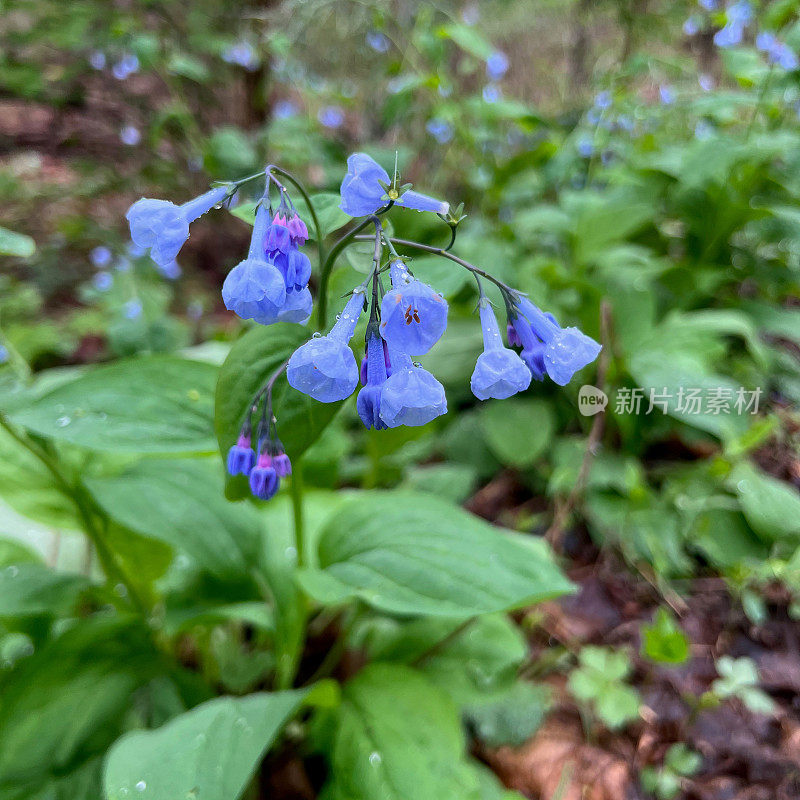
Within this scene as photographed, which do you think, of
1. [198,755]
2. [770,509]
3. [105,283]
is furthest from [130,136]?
[770,509]

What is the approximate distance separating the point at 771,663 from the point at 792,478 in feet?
2.43

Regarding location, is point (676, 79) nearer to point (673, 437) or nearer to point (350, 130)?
point (350, 130)

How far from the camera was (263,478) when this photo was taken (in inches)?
40.5

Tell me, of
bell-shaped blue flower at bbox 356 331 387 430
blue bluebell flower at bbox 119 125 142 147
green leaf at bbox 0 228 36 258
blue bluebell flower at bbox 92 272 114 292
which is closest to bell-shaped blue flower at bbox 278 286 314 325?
bell-shaped blue flower at bbox 356 331 387 430

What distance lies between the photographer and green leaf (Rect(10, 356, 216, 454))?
3.82 feet

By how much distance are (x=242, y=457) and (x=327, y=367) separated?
33 cm

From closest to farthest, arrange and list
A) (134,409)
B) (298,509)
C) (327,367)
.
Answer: (327,367)
(134,409)
(298,509)

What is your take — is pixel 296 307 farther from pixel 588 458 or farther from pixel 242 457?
pixel 588 458

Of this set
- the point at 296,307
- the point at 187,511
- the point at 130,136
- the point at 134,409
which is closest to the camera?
the point at 296,307

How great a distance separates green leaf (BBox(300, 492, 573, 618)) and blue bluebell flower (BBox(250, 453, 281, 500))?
Result: 9.9 inches

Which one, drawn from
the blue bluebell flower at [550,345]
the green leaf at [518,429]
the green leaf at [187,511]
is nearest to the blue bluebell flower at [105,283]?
the green leaf at [187,511]

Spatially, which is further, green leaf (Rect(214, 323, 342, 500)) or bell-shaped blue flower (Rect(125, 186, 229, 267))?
green leaf (Rect(214, 323, 342, 500))

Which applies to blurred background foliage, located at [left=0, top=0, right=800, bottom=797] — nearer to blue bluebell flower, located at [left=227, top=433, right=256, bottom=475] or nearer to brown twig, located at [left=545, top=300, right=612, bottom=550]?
brown twig, located at [left=545, top=300, right=612, bottom=550]

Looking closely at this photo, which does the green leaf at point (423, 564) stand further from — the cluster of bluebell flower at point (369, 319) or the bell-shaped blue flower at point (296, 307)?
the bell-shaped blue flower at point (296, 307)
